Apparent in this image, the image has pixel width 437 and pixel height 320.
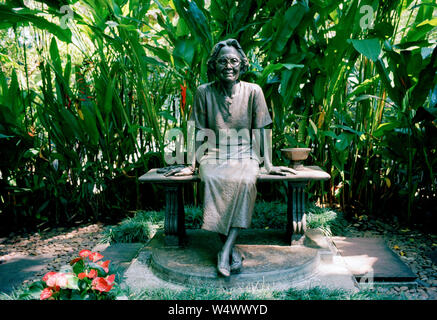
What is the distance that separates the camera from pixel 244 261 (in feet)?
7.98

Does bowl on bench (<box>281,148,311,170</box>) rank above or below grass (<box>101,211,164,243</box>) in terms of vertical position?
above

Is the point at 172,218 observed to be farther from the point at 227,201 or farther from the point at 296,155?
the point at 296,155

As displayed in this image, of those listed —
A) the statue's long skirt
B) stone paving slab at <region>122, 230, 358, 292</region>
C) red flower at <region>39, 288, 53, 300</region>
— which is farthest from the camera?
the statue's long skirt

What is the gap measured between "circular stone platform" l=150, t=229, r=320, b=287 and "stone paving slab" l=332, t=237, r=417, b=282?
344 millimetres

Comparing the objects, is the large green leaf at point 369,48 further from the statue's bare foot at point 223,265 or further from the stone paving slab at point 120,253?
the stone paving slab at point 120,253

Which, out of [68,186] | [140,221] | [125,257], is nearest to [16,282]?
[125,257]

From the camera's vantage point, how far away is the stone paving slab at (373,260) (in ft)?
8.11

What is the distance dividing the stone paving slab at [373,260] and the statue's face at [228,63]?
1584 mm

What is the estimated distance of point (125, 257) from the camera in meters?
2.90

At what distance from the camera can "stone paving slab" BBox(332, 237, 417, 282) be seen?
247cm

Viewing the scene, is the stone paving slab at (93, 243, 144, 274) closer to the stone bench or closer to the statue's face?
the stone bench

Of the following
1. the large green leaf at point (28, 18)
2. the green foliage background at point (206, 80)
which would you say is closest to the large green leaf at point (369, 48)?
the green foliage background at point (206, 80)

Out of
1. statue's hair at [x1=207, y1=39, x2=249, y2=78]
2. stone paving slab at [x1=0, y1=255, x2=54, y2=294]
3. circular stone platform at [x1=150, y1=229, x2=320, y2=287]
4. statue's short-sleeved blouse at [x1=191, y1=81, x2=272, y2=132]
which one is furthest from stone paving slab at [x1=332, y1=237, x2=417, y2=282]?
stone paving slab at [x1=0, y1=255, x2=54, y2=294]

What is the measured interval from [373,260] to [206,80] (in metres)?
2.10
